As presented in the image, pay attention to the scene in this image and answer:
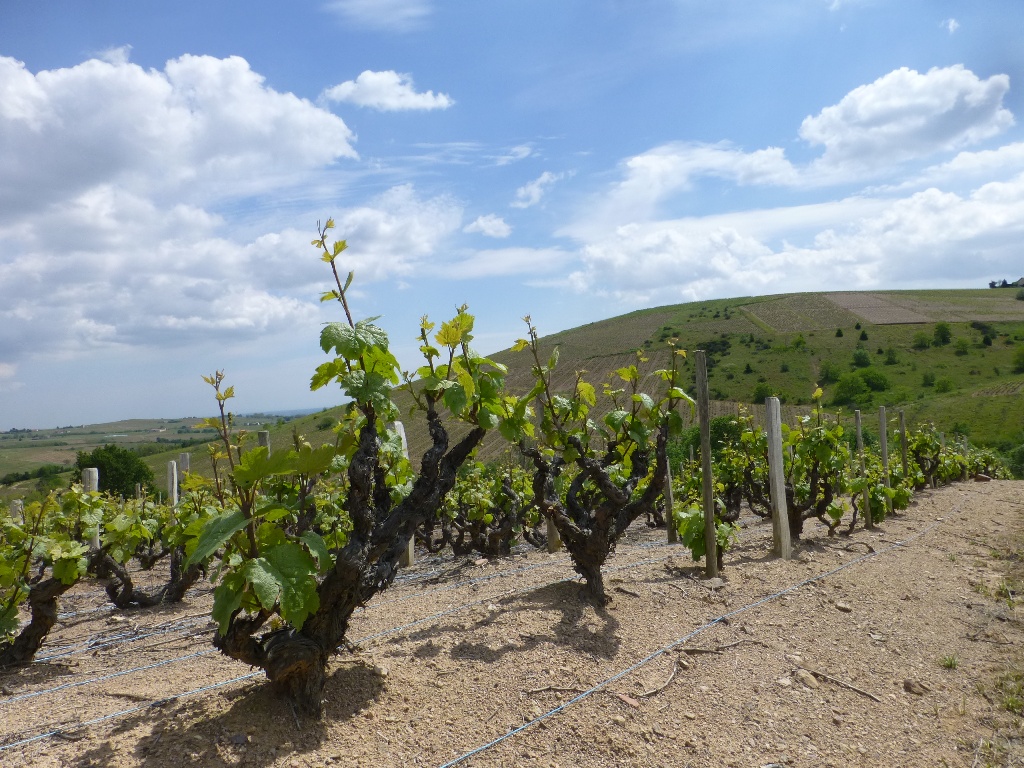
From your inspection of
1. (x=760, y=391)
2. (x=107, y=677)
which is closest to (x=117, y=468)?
(x=107, y=677)

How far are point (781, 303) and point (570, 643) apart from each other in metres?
84.9

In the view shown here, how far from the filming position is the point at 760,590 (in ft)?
19.9

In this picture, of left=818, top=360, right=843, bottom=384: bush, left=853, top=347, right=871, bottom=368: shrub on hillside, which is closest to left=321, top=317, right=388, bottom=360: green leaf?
left=818, top=360, right=843, bottom=384: bush

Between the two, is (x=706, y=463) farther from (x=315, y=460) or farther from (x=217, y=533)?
(x=217, y=533)

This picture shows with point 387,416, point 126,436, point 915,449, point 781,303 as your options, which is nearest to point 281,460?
point 387,416

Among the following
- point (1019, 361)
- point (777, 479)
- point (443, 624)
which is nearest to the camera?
point (443, 624)

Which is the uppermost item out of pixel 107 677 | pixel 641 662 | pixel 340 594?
pixel 340 594

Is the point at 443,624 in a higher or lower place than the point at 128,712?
lower

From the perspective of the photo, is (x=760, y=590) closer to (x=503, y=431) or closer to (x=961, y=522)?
(x=503, y=431)

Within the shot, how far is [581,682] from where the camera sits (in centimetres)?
390

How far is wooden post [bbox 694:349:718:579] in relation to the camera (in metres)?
6.02

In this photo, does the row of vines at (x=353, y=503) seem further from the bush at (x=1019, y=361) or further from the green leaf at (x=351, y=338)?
the bush at (x=1019, y=361)

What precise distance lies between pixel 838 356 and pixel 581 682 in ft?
196

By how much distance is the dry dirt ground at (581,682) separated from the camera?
308 centimetres
